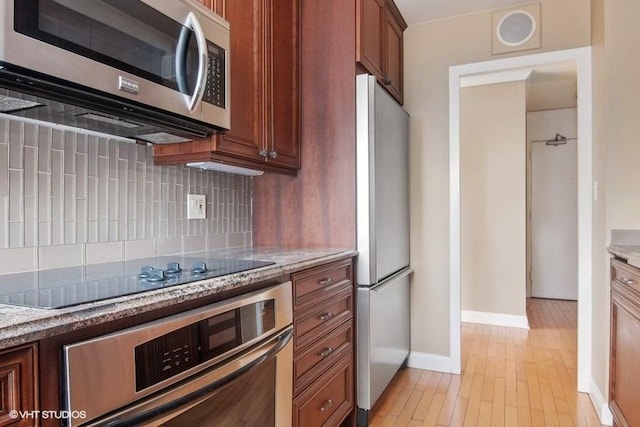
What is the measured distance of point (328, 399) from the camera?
5.62 feet

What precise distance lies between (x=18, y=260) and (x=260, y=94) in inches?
43.1

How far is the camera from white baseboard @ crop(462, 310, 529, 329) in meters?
3.80

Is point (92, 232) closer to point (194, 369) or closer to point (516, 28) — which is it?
point (194, 369)

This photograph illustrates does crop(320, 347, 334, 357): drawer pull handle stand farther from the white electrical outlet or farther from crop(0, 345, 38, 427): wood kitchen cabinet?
crop(0, 345, 38, 427): wood kitchen cabinet

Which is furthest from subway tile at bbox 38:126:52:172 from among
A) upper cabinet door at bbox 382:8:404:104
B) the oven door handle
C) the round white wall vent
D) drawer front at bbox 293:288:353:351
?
the round white wall vent

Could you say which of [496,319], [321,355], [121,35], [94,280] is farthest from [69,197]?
[496,319]

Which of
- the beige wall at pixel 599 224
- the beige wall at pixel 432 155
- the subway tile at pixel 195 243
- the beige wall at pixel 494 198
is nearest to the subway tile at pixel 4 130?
the subway tile at pixel 195 243

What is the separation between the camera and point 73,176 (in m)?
1.31

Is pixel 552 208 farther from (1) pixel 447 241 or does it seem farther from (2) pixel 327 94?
(2) pixel 327 94

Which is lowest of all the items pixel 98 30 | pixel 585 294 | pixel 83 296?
pixel 585 294

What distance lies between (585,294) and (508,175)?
5.76 ft

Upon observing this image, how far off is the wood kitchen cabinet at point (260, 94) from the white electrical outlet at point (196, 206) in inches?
9.8

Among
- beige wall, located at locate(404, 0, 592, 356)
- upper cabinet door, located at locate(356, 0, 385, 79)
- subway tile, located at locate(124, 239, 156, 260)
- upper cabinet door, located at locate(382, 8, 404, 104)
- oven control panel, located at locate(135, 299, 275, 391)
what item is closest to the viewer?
oven control panel, located at locate(135, 299, 275, 391)

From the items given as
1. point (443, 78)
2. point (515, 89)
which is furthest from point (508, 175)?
point (443, 78)
